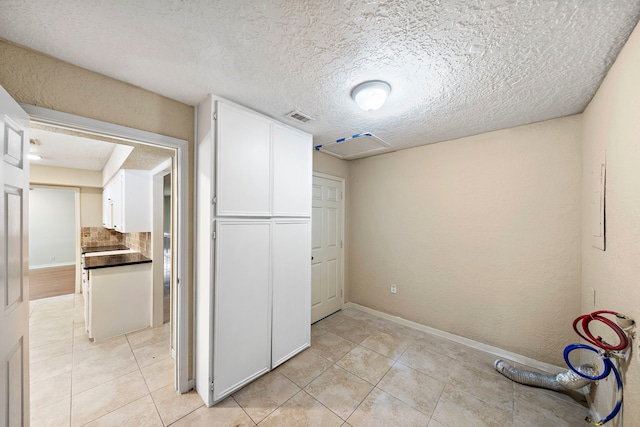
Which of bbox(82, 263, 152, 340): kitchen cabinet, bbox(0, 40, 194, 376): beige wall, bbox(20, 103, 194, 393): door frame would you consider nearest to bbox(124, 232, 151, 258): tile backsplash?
bbox(82, 263, 152, 340): kitchen cabinet

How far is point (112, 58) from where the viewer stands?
52.2 inches

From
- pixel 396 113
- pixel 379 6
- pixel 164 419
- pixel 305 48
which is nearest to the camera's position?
pixel 379 6

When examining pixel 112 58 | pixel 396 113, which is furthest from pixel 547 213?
pixel 112 58

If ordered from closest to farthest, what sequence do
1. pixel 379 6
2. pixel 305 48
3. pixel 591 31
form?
pixel 379 6 → pixel 591 31 → pixel 305 48

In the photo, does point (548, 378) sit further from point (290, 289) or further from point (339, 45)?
point (339, 45)

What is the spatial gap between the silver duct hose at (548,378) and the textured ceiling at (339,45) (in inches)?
80.5

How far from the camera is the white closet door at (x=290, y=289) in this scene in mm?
2148

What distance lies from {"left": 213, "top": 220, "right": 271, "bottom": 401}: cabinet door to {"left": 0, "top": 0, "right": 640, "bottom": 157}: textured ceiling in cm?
107

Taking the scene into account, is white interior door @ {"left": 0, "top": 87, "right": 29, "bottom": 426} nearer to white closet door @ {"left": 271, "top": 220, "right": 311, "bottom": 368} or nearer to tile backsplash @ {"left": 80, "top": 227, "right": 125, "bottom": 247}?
white closet door @ {"left": 271, "top": 220, "right": 311, "bottom": 368}

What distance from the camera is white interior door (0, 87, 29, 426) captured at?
98 cm

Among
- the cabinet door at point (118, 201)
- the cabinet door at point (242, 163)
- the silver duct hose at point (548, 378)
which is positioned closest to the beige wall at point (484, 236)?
the silver duct hose at point (548, 378)

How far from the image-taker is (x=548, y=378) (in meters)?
1.88

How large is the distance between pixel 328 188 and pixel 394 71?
196cm

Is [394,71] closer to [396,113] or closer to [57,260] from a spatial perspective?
[396,113]
